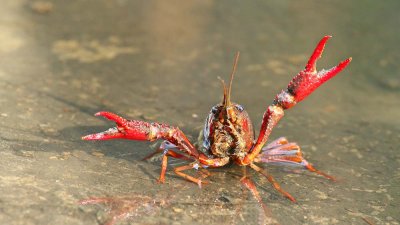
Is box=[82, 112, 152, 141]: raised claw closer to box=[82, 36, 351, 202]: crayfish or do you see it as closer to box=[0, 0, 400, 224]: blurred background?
box=[82, 36, 351, 202]: crayfish

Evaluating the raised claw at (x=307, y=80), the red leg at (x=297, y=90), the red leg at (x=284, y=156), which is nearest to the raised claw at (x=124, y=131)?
the red leg at (x=297, y=90)

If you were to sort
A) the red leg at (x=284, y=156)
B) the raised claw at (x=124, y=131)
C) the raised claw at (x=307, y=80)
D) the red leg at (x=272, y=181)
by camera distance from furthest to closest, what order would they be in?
the red leg at (x=284, y=156)
the raised claw at (x=307, y=80)
the red leg at (x=272, y=181)
the raised claw at (x=124, y=131)

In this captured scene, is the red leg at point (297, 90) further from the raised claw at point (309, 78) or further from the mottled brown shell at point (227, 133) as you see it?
the mottled brown shell at point (227, 133)

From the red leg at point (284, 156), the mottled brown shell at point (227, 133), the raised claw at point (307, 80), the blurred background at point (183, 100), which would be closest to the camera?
the blurred background at point (183, 100)

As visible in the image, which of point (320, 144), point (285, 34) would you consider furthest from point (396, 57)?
point (320, 144)

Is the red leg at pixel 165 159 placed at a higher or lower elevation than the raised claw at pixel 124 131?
lower

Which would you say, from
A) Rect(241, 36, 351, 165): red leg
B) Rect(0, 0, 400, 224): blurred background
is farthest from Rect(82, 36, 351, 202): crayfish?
Rect(0, 0, 400, 224): blurred background

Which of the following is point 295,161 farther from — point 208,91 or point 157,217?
point 208,91
